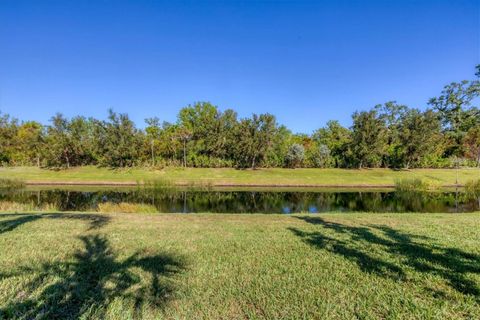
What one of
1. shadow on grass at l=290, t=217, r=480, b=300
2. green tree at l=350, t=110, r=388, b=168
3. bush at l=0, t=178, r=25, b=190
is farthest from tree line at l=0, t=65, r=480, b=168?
shadow on grass at l=290, t=217, r=480, b=300

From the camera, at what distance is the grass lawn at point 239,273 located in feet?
10.9

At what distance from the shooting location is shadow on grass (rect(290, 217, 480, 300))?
166 inches

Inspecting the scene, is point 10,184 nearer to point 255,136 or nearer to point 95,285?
point 255,136

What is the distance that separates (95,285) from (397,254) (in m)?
5.46

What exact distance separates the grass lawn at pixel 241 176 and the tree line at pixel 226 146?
11.9 ft

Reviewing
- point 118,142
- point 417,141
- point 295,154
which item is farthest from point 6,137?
point 417,141

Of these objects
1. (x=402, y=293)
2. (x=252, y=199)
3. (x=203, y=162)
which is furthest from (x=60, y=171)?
(x=402, y=293)

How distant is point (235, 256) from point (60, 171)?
4431 centimetres

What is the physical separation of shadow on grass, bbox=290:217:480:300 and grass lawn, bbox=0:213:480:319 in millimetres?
21

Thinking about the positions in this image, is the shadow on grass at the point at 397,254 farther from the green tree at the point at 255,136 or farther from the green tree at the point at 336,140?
the green tree at the point at 336,140

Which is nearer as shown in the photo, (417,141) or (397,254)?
(397,254)

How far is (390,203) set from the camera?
70.7 feet

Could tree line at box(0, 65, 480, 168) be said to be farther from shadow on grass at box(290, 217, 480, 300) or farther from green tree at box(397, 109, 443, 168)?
shadow on grass at box(290, 217, 480, 300)

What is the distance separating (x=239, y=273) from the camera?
4.33 metres
